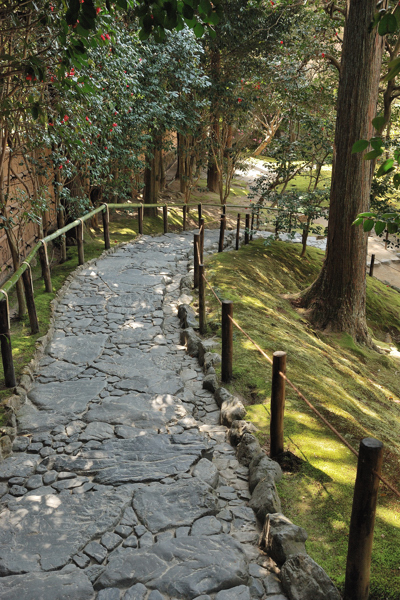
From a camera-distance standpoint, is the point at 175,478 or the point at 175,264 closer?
the point at 175,478

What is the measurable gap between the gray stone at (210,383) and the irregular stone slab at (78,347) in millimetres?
1533

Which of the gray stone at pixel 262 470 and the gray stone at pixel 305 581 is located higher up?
the gray stone at pixel 305 581

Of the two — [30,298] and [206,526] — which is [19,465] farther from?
[30,298]

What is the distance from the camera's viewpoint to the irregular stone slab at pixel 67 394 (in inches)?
193

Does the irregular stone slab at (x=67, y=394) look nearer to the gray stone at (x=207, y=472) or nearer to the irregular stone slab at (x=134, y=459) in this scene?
the irregular stone slab at (x=134, y=459)

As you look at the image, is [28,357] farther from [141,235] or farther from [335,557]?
[141,235]

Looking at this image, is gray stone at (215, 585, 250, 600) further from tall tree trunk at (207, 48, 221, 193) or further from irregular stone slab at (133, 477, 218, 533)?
tall tree trunk at (207, 48, 221, 193)

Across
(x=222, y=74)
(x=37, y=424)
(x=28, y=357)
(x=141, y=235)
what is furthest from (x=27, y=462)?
(x=222, y=74)

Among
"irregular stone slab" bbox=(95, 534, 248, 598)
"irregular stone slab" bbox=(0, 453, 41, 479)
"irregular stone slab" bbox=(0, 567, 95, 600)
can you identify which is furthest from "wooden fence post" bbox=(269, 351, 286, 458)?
"irregular stone slab" bbox=(0, 453, 41, 479)

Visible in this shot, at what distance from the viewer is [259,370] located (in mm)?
5746

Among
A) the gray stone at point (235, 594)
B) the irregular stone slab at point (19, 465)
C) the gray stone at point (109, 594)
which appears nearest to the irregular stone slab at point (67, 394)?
the irregular stone slab at point (19, 465)

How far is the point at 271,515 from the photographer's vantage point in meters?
3.07

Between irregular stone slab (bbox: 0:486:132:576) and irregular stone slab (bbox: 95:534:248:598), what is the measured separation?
327mm

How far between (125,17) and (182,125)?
3249mm
